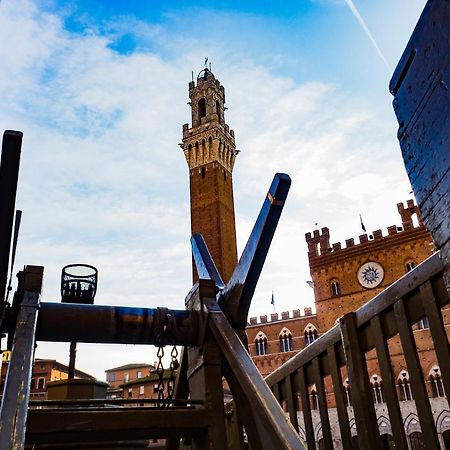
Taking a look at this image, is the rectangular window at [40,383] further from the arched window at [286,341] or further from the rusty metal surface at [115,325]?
the rusty metal surface at [115,325]

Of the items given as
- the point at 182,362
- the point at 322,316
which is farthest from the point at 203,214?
the point at 182,362

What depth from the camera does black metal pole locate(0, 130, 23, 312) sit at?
208 centimetres

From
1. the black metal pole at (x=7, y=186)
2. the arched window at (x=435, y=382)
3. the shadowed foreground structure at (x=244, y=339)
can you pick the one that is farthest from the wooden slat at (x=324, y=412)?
the arched window at (x=435, y=382)

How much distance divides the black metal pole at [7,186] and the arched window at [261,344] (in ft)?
101

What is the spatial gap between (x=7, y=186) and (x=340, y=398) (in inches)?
85.4

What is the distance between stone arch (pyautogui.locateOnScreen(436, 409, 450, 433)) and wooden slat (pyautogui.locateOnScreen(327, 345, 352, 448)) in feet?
77.3

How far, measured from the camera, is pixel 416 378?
207 centimetres

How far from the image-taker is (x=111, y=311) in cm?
296

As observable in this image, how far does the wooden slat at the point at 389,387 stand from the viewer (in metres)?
2.17

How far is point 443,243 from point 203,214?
3697cm

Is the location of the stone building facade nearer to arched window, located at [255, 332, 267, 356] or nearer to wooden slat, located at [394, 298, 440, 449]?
arched window, located at [255, 332, 267, 356]

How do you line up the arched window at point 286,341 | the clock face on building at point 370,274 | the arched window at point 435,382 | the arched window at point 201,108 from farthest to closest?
the arched window at point 201,108 < the arched window at point 286,341 < the clock face on building at point 370,274 < the arched window at point 435,382

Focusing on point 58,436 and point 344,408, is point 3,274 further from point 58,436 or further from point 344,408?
point 344,408

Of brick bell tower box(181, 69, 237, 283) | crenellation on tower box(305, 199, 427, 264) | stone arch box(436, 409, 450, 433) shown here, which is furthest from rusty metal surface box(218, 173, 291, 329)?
brick bell tower box(181, 69, 237, 283)
